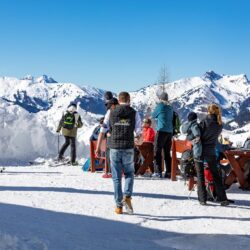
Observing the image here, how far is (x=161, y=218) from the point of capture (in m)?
6.76

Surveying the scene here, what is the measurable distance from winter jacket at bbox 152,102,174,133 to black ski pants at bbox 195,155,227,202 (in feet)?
10.2

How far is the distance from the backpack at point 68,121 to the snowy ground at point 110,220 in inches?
215

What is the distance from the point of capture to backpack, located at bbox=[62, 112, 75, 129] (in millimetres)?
15227

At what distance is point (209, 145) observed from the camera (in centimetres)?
794

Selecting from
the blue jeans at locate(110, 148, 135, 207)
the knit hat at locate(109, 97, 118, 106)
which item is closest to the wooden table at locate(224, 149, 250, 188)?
the knit hat at locate(109, 97, 118, 106)

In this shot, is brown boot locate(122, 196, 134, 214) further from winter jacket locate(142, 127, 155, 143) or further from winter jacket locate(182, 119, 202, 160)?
winter jacket locate(142, 127, 155, 143)

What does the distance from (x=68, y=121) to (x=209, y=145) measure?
799 cm

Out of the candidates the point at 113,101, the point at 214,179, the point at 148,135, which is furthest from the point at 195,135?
the point at 148,135

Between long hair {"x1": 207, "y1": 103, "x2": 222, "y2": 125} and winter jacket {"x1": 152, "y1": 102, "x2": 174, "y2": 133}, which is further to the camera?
winter jacket {"x1": 152, "y1": 102, "x2": 174, "y2": 133}

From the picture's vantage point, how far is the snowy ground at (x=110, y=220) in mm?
5316

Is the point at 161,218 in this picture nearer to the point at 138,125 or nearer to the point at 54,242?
the point at 138,125

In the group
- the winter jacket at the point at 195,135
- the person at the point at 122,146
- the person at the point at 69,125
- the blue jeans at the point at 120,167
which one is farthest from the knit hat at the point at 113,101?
the person at the point at 69,125

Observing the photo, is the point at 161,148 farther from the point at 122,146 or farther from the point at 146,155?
the point at 122,146

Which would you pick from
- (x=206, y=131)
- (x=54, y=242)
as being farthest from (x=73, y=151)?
(x=54, y=242)
